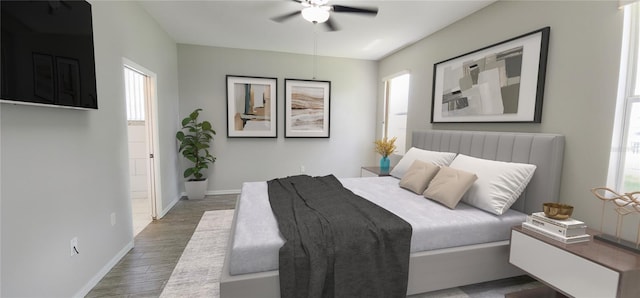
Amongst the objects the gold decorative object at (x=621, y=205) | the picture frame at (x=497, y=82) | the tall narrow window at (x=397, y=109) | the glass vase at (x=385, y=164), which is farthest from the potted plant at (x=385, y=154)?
the gold decorative object at (x=621, y=205)

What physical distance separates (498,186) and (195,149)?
4.12m

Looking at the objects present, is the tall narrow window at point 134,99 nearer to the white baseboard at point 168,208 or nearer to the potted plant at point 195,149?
the potted plant at point 195,149

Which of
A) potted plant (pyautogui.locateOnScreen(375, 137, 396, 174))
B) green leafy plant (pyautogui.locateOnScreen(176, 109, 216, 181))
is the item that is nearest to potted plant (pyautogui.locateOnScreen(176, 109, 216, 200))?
green leafy plant (pyautogui.locateOnScreen(176, 109, 216, 181))

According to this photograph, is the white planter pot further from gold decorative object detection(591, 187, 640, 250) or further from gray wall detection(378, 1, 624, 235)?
gold decorative object detection(591, 187, 640, 250)

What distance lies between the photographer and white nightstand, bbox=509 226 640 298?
4.34 feet

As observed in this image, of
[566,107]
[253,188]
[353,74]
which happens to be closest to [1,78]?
[253,188]

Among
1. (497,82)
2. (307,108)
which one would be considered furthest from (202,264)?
(497,82)

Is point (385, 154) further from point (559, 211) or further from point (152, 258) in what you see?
point (152, 258)

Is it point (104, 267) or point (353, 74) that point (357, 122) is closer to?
point (353, 74)

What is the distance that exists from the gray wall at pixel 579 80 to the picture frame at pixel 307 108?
9.64 feet

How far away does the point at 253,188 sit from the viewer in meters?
2.80

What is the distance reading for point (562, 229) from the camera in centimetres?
164

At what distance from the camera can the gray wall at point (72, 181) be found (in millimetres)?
1434

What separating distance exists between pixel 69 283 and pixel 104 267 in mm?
409
